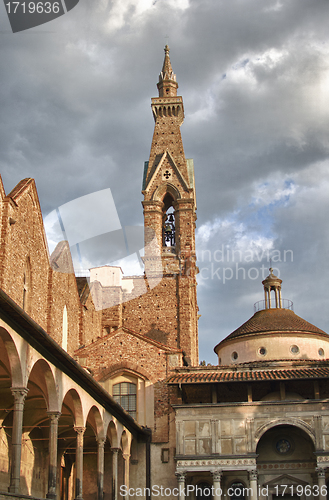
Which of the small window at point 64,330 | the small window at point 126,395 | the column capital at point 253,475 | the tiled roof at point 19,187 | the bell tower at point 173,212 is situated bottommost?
the column capital at point 253,475

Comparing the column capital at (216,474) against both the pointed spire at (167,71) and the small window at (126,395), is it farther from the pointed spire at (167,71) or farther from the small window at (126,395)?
the pointed spire at (167,71)

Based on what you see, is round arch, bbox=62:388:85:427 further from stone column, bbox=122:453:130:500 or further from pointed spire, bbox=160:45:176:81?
pointed spire, bbox=160:45:176:81

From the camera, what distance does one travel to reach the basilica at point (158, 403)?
20.5m

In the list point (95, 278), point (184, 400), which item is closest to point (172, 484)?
point (184, 400)

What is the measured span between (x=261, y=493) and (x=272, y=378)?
5120 mm

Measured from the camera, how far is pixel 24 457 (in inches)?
803

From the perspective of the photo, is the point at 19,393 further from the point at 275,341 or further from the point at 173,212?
the point at 173,212

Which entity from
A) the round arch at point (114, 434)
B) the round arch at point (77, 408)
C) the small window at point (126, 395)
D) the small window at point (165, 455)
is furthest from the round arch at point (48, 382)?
the small window at point (126, 395)

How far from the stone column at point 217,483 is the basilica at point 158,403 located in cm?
4

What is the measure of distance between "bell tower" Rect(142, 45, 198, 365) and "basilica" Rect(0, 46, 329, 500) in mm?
828

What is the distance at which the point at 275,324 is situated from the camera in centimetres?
3147

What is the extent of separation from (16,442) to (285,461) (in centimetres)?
1664

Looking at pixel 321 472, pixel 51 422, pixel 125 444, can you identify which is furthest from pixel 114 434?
pixel 321 472

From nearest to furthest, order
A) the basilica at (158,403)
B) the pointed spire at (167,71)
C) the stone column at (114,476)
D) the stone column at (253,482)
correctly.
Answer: the basilica at (158,403), the stone column at (114,476), the stone column at (253,482), the pointed spire at (167,71)
